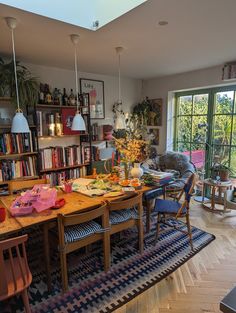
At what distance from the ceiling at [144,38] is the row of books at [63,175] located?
177cm

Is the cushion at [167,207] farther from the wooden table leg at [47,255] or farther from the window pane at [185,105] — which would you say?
the window pane at [185,105]

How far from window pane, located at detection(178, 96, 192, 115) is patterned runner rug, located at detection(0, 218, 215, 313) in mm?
2515

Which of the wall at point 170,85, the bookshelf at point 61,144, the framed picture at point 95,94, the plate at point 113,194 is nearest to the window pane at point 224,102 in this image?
the wall at point 170,85

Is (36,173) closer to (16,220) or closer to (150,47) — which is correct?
(16,220)

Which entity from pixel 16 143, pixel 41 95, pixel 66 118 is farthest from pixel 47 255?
pixel 41 95

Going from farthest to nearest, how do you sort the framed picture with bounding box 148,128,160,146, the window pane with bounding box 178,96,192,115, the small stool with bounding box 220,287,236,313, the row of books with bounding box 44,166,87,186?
the framed picture with bounding box 148,128,160,146 < the window pane with bounding box 178,96,192,115 < the row of books with bounding box 44,166,87,186 < the small stool with bounding box 220,287,236,313

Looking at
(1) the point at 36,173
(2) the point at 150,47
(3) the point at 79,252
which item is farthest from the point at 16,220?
(2) the point at 150,47

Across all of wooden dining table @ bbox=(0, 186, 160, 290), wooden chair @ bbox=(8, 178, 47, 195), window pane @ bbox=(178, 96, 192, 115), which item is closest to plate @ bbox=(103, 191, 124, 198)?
wooden dining table @ bbox=(0, 186, 160, 290)

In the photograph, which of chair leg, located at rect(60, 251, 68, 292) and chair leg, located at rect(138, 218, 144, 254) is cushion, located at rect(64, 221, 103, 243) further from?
chair leg, located at rect(138, 218, 144, 254)

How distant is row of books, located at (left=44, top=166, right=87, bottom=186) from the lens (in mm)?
3562

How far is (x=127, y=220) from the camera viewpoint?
7.65 feet

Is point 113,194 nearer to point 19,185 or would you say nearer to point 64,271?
point 64,271

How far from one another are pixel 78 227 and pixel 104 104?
2853mm

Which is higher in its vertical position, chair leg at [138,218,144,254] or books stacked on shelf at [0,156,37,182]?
books stacked on shelf at [0,156,37,182]
